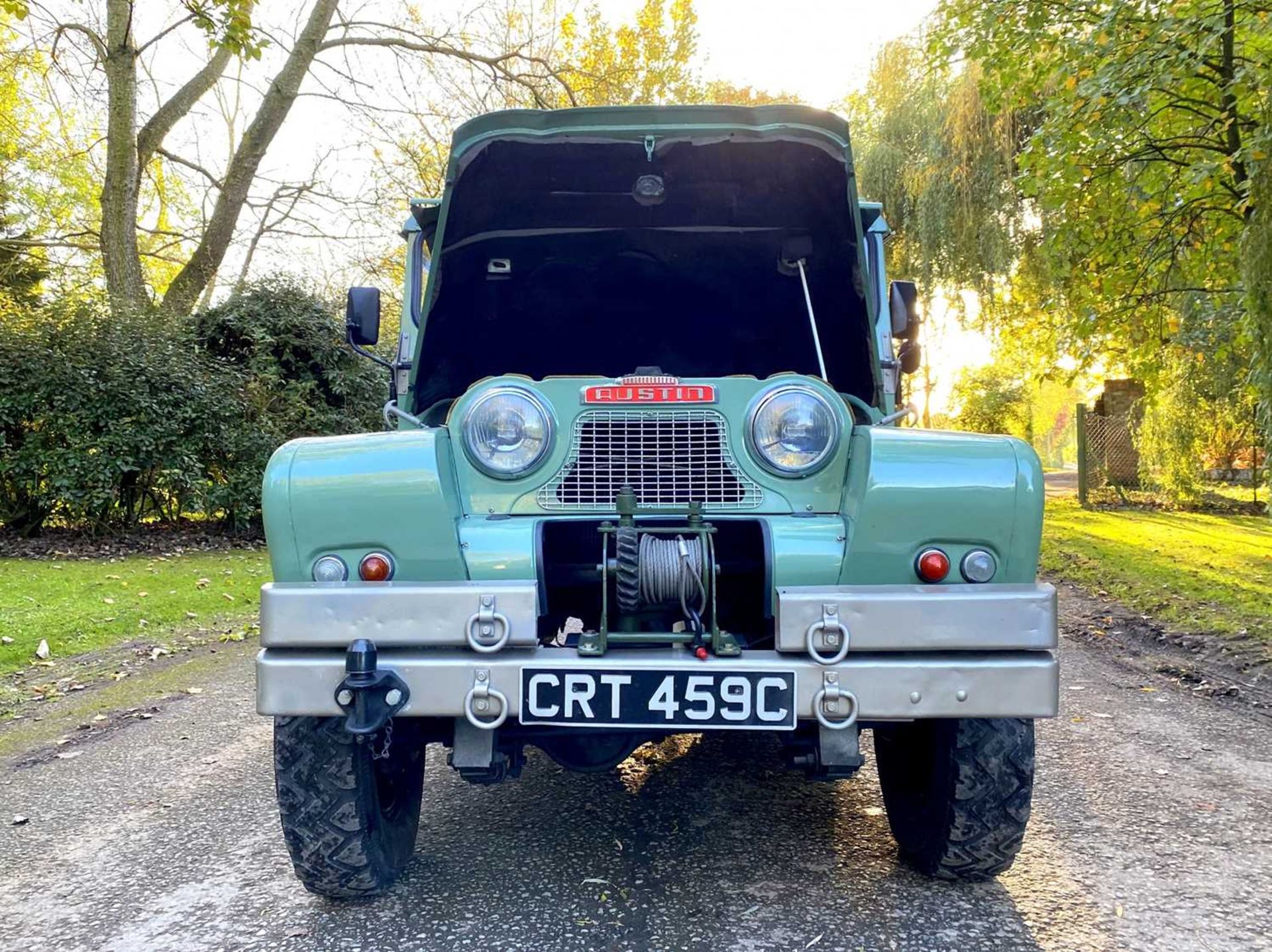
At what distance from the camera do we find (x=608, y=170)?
3672mm

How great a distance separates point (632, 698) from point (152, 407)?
9.80m

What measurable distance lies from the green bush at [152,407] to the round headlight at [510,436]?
8.89 meters

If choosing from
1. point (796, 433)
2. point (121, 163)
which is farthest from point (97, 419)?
point (796, 433)

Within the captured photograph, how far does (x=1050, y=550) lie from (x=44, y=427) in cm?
1214

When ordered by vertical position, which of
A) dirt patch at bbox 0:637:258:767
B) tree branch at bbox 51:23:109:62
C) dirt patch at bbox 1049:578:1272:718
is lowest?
dirt patch at bbox 0:637:258:767

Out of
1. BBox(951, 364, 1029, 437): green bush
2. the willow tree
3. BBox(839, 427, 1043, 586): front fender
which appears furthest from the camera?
BBox(951, 364, 1029, 437): green bush

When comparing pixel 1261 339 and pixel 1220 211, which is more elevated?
pixel 1220 211

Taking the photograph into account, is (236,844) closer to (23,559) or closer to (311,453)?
(311,453)

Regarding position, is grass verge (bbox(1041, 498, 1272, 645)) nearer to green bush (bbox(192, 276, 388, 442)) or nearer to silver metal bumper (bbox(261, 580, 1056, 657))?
silver metal bumper (bbox(261, 580, 1056, 657))

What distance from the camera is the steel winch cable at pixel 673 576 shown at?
100 inches

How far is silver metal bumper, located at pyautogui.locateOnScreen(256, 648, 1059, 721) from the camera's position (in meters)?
2.25

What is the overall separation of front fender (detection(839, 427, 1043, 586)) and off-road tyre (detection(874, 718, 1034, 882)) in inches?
19.5

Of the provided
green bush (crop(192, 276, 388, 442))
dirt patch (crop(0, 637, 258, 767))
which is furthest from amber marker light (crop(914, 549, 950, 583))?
green bush (crop(192, 276, 388, 442))

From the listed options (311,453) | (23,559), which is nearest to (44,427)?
(23,559)
